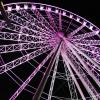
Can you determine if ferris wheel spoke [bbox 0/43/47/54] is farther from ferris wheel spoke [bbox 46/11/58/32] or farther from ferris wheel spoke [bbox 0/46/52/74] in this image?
ferris wheel spoke [bbox 46/11/58/32]

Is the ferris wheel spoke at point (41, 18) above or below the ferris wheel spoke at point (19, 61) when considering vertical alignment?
above

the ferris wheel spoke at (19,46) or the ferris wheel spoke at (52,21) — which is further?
the ferris wheel spoke at (52,21)

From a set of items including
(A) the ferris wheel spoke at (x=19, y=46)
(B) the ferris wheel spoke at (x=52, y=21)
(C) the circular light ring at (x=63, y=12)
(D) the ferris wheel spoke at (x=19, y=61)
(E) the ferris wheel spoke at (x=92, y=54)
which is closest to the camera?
(D) the ferris wheel spoke at (x=19, y=61)

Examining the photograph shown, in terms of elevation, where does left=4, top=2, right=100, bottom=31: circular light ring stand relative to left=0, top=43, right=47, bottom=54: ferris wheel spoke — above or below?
above

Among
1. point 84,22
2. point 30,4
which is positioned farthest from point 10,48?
point 84,22

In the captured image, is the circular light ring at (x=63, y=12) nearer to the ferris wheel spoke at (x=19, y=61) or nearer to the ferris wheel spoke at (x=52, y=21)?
the ferris wheel spoke at (x=52, y=21)

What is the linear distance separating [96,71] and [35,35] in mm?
4212

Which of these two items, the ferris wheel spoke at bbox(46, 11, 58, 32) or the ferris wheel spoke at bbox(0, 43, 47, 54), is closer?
the ferris wheel spoke at bbox(0, 43, 47, 54)

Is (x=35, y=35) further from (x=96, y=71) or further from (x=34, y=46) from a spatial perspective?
(x=96, y=71)

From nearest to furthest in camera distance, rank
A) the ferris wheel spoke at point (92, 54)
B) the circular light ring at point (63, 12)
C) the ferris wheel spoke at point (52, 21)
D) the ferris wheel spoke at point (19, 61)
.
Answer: the ferris wheel spoke at point (19, 61), the ferris wheel spoke at point (92, 54), the ferris wheel spoke at point (52, 21), the circular light ring at point (63, 12)

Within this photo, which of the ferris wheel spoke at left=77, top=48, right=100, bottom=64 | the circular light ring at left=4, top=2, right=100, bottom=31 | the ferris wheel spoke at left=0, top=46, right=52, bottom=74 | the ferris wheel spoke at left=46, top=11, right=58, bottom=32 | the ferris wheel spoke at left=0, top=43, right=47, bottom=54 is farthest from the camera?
the circular light ring at left=4, top=2, right=100, bottom=31

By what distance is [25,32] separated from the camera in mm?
18891

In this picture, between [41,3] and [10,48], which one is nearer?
[10,48]

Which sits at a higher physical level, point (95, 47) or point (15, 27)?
point (15, 27)
